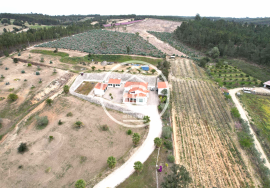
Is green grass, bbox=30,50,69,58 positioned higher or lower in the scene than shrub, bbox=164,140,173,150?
higher

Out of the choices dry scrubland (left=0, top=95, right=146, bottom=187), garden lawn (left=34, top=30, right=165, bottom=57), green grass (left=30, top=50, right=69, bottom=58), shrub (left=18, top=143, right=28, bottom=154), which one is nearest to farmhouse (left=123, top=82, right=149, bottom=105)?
dry scrubland (left=0, top=95, right=146, bottom=187)

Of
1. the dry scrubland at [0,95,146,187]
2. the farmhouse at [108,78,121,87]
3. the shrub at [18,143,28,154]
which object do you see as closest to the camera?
the dry scrubland at [0,95,146,187]

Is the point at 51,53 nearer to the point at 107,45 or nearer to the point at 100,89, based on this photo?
the point at 107,45

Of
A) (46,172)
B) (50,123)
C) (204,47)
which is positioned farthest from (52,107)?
(204,47)

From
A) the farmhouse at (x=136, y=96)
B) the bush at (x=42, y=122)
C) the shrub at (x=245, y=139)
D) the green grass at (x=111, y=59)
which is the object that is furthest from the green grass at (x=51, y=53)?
the shrub at (x=245, y=139)

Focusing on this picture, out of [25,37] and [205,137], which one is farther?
[25,37]

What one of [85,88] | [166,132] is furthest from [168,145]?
[85,88]

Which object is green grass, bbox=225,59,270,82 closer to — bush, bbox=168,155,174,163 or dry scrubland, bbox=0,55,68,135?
bush, bbox=168,155,174,163
